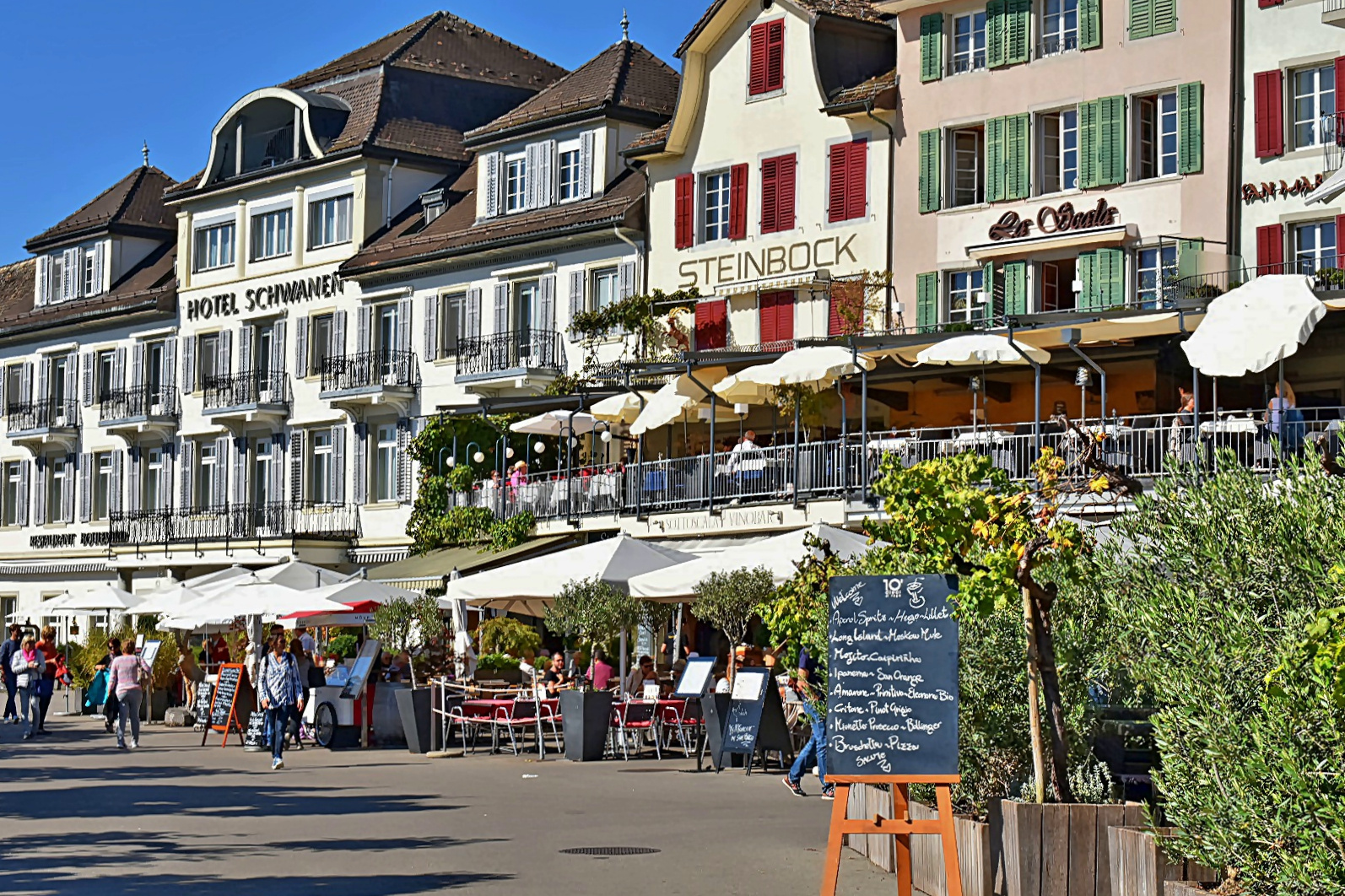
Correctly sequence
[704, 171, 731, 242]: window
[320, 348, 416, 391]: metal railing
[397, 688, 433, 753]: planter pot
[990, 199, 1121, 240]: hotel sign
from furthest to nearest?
[320, 348, 416, 391]: metal railing
[704, 171, 731, 242]: window
[990, 199, 1121, 240]: hotel sign
[397, 688, 433, 753]: planter pot

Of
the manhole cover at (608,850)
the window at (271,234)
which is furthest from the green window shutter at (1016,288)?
the window at (271,234)

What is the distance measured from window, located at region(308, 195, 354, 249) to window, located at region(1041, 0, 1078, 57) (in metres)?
20.4

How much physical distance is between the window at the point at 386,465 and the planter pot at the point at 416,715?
2239 centimetres

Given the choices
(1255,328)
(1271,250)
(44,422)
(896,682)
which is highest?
(1271,250)

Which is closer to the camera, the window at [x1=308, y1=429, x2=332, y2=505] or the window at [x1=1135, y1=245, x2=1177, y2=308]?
the window at [x1=1135, y1=245, x2=1177, y2=308]

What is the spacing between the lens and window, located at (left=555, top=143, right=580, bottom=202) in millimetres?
45906

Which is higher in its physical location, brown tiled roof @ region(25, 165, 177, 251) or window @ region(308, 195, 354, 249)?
brown tiled roof @ region(25, 165, 177, 251)

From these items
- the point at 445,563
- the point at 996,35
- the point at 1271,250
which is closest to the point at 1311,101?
the point at 1271,250

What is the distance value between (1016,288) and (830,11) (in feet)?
25.0

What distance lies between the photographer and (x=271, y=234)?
53.3m

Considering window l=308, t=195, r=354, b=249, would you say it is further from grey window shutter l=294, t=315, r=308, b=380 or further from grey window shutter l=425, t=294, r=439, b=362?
grey window shutter l=425, t=294, r=439, b=362

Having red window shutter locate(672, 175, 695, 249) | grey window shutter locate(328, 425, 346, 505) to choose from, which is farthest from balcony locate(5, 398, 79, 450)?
red window shutter locate(672, 175, 695, 249)

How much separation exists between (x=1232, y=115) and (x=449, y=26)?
27.1 meters

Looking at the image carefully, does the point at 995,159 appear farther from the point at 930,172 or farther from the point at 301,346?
the point at 301,346
